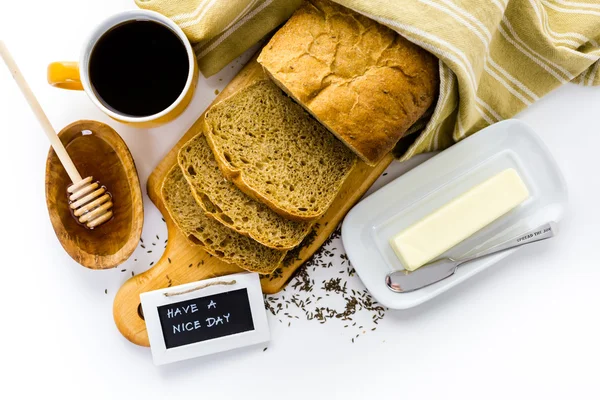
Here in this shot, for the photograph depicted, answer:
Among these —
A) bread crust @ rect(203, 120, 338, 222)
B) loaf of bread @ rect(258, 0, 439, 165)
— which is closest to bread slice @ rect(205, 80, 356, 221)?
bread crust @ rect(203, 120, 338, 222)

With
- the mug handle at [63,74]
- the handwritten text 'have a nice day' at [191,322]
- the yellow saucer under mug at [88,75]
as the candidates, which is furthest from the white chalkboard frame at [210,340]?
the mug handle at [63,74]

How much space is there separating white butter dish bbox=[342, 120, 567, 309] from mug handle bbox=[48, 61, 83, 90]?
0.92m

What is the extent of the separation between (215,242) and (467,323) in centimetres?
94

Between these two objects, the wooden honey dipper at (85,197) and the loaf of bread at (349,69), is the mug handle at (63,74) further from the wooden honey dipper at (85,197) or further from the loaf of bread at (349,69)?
the loaf of bread at (349,69)

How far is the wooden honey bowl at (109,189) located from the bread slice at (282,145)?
0.31 meters

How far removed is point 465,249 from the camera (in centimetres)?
165

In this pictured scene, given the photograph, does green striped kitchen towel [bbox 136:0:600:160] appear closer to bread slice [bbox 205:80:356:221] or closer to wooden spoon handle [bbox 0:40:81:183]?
bread slice [bbox 205:80:356:221]

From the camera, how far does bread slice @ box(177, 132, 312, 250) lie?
1.53 meters

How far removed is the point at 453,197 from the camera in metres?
1.68

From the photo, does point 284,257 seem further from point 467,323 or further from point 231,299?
point 467,323

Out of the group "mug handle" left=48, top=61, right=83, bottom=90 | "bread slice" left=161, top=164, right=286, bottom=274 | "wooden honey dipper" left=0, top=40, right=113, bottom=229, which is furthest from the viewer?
"bread slice" left=161, top=164, right=286, bottom=274

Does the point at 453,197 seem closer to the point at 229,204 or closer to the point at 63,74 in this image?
the point at 229,204

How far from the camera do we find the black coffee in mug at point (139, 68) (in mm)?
1381

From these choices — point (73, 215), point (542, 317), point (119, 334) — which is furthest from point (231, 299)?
point (542, 317)
